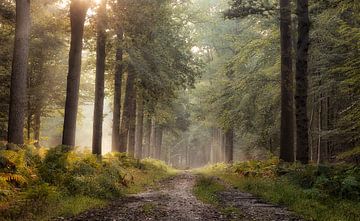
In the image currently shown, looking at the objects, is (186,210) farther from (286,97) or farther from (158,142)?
Result: (158,142)

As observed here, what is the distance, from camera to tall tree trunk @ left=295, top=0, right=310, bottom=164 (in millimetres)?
15961

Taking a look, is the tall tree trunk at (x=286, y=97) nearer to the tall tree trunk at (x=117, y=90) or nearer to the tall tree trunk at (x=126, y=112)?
the tall tree trunk at (x=117, y=90)

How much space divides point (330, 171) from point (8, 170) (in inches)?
373

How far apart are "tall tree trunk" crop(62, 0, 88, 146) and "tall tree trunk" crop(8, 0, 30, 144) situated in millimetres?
2461

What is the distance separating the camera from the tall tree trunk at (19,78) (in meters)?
13.6

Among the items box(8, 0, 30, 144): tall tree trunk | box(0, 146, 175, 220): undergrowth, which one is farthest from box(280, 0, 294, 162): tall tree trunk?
box(8, 0, 30, 144): tall tree trunk

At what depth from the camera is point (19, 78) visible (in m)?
13.8

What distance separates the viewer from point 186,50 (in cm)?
2722

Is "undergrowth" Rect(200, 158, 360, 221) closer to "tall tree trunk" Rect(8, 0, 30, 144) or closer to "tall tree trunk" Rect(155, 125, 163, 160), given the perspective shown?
"tall tree trunk" Rect(8, 0, 30, 144)

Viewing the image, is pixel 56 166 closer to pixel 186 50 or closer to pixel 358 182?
pixel 358 182

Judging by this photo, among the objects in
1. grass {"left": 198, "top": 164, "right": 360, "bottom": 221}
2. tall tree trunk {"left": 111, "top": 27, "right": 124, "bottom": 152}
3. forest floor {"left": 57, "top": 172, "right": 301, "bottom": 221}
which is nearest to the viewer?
grass {"left": 198, "top": 164, "right": 360, "bottom": 221}

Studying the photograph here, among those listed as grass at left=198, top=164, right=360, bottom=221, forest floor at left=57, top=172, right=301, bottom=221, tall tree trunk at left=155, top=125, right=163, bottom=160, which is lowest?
forest floor at left=57, top=172, right=301, bottom=221

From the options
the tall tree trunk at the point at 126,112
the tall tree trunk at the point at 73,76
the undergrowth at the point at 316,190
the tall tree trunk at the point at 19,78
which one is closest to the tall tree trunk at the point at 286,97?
the undergrowth at the point at 316,190

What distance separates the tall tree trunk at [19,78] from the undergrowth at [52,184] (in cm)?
82
